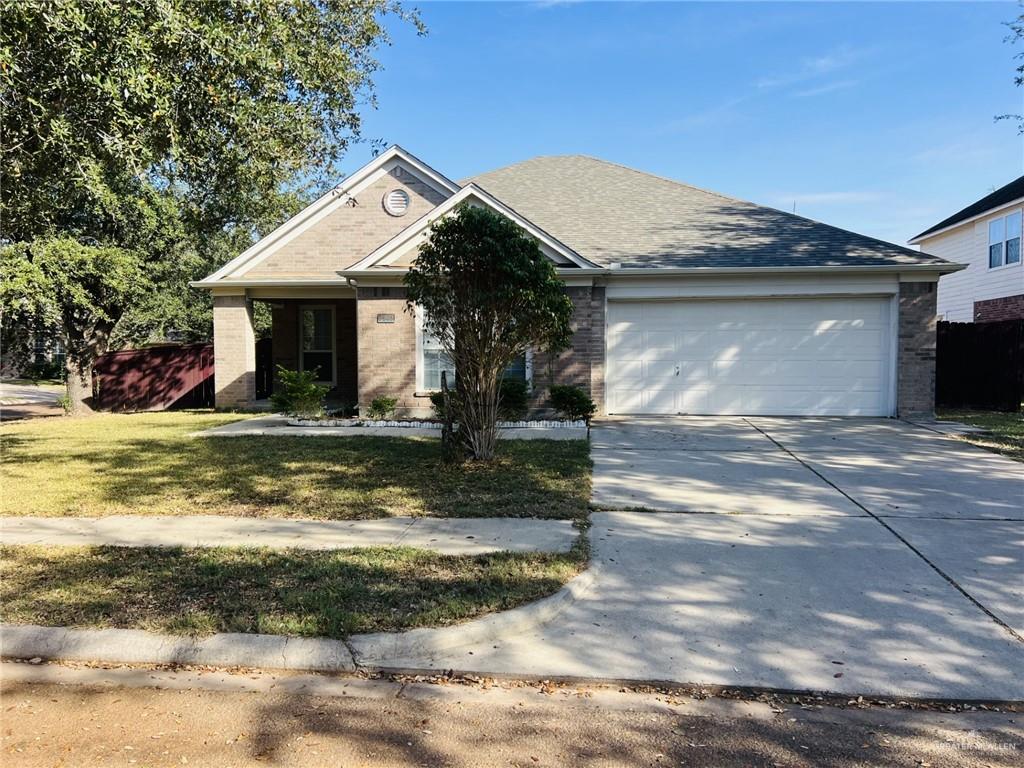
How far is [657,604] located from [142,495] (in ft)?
19.2

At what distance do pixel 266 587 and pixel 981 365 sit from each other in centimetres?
1708

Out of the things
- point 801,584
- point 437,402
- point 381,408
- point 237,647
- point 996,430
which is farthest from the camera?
point 381,408

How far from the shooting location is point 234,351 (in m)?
17.2

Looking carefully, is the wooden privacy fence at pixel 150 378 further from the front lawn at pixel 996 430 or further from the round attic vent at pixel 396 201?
the front lawn at pixel 996 430

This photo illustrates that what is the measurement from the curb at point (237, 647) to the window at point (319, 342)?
15467mm

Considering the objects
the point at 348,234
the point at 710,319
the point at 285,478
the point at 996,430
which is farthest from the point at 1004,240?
the point at 285,478

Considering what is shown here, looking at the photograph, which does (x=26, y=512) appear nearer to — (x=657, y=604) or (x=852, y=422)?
(x=657, y=604)

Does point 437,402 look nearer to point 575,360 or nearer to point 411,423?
point 411,423

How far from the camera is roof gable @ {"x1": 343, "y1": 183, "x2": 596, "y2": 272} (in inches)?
536

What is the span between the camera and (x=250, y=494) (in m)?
7.53

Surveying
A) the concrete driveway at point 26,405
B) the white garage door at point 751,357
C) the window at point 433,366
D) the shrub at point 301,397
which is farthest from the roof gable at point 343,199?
the concrete driveway at point 26,405

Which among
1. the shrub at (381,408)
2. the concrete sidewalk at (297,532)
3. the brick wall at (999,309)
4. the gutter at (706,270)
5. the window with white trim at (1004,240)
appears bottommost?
the concrete sidewalk at (297,532)

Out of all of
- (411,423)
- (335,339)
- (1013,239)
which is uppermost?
(1013,239)

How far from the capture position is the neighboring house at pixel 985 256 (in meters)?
20.5
